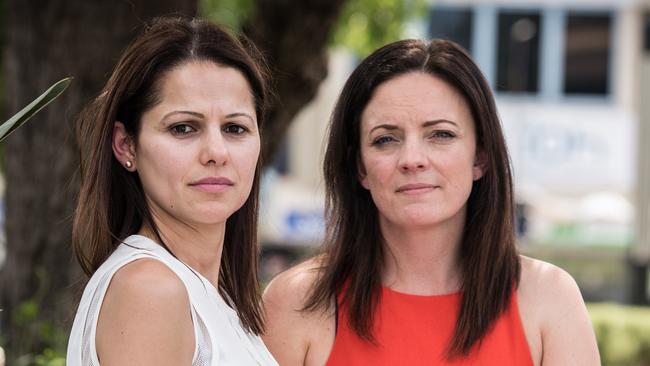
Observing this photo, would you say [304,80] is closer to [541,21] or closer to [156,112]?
[156,112]

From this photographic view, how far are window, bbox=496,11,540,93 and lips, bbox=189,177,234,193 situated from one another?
19.7m

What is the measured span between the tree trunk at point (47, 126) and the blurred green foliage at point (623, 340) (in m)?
4.25

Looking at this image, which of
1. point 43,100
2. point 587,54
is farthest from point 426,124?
point 587,54

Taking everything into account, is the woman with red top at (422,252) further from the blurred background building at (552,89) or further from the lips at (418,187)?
the blurred background building at (552,89)

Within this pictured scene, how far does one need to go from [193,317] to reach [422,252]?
39.6 inches

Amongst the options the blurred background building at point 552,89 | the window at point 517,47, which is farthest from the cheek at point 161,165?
the window at point 517,47

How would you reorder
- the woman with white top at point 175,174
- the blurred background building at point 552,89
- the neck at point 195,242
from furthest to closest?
the blurred background building at point 552,89, the neck at point 195,242, the woman with white top at point 175,174

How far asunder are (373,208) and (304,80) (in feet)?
9.85

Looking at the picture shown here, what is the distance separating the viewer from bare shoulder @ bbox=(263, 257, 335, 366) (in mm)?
3045

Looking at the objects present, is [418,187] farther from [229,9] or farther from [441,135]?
[229,9]

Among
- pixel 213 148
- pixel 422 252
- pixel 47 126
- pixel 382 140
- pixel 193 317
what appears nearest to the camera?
pixel 193 317

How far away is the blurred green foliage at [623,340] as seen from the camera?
8.01 meters

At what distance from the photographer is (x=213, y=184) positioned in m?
2.48

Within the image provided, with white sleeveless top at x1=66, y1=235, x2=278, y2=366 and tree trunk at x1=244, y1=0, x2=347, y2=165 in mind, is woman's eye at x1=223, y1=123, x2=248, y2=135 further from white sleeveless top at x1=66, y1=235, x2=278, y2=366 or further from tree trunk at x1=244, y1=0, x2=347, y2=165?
tree trunk at x1=244, y1=0, x2=347, y2=165
